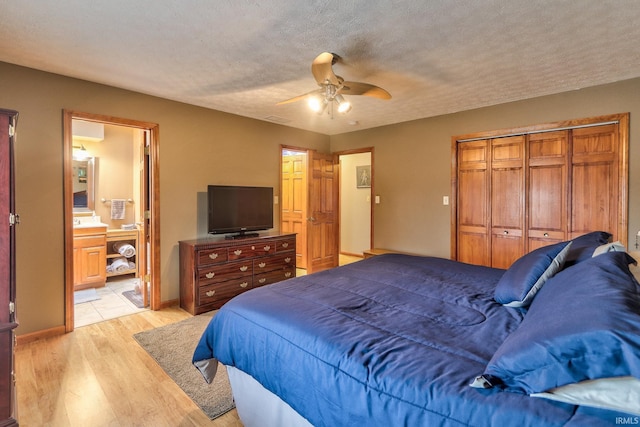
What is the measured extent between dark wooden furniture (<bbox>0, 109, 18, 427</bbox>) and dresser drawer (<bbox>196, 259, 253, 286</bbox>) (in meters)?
2.00

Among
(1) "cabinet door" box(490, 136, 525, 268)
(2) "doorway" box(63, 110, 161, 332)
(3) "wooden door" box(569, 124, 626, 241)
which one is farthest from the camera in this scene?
(1) "cabinet door" box(490, 136, 525, 268)

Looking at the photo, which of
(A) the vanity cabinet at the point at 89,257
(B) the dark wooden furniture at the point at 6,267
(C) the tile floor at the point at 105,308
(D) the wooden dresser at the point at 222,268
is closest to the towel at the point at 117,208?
(A) the vanity cabinet at the point at 89,257

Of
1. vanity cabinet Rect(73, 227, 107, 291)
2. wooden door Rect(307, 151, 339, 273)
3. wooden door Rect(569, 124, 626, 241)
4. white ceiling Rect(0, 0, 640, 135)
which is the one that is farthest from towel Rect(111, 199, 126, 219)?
wooden door Rect(569, 124, 626, 241)

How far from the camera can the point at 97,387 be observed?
219 centimetres

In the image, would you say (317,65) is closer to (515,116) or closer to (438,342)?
(438,342)

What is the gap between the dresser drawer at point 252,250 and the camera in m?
3.80

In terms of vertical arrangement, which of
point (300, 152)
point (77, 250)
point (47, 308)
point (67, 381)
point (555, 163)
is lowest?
point (67, 381)

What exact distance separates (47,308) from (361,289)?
3019 millimetres

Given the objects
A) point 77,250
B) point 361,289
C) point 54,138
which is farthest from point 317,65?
point 77,250

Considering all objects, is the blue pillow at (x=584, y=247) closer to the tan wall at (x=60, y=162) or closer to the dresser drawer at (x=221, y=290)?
the dresser drawer at (x=221, y=290)

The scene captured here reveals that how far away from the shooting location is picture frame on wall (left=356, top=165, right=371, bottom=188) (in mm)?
6562

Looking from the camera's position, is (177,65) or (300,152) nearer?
(177,65)

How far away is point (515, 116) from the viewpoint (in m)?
3.75

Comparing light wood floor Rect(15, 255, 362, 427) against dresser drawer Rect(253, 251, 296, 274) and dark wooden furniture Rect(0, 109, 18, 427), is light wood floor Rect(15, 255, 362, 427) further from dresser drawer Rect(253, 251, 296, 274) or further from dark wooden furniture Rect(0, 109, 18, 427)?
dresser drawer Rect(253, 251, 296, 274)
